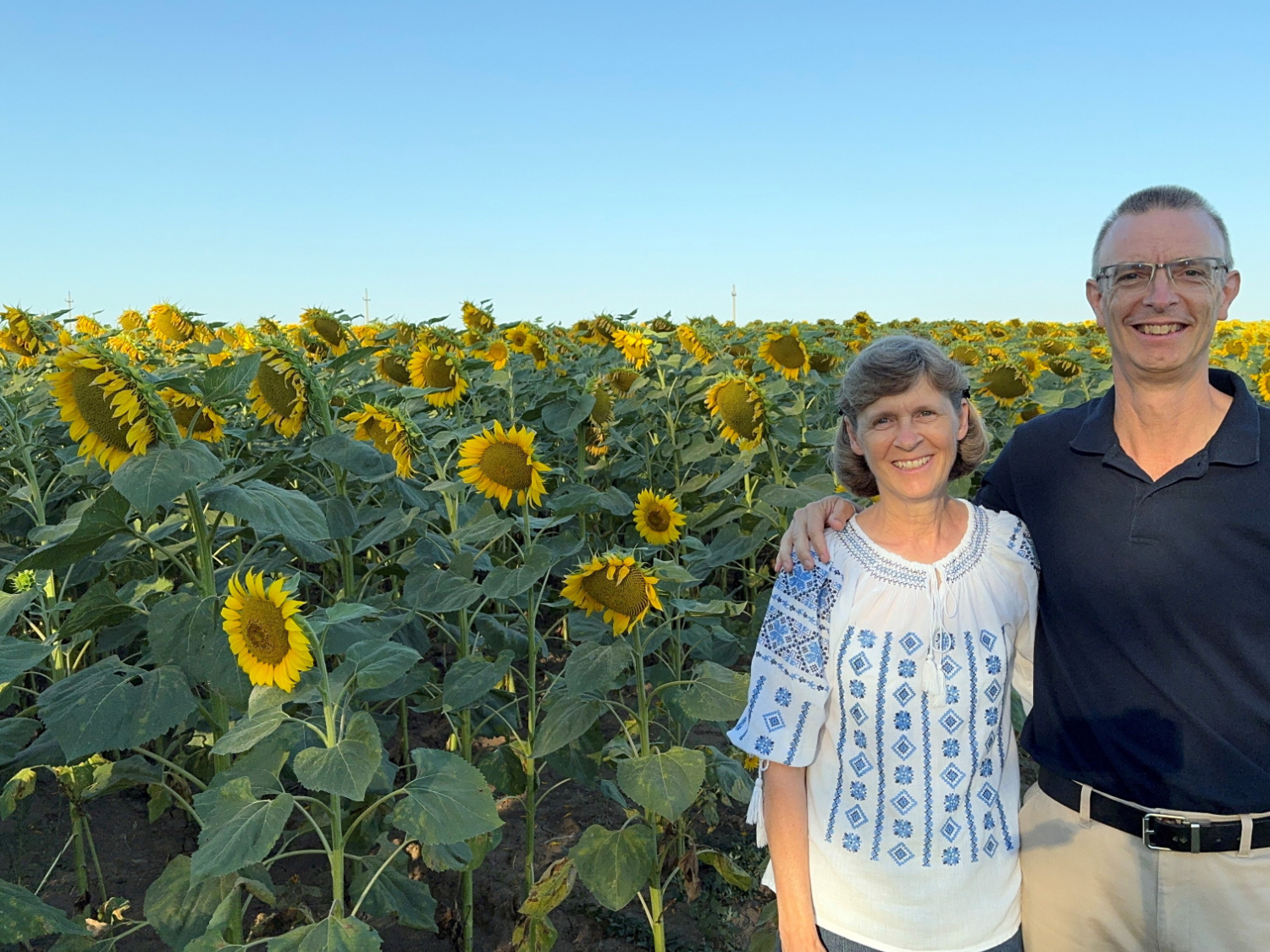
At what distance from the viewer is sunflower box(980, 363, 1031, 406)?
225 inches

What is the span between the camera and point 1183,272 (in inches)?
84.9

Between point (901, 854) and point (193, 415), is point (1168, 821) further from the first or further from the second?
point (193, 415)

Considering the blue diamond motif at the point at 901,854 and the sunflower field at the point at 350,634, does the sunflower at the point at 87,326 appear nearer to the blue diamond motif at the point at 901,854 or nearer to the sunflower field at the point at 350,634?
the sunflower field at the point at 350,634

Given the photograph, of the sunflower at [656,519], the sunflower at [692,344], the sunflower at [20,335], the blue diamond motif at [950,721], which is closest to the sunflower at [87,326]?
the sunflower at [20,335]

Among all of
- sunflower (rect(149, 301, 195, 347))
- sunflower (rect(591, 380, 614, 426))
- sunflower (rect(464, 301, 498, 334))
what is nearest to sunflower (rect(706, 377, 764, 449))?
sunflower (rect(591, 380, 614, 426))

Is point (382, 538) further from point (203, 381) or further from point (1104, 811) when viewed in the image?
point (1104, 811)

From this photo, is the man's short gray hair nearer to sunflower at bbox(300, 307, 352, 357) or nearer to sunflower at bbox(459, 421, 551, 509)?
sunflower at bbox(459, 421, 551, 509)

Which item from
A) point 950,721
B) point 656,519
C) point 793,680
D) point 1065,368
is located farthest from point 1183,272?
point 1065,368

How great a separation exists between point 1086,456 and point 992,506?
28 centimetres

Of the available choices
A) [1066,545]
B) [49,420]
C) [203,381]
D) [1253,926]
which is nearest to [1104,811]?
[1253,926]

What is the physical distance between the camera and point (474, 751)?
452cm

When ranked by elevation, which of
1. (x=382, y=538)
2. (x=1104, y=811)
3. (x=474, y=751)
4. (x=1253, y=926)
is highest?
(x=382, y=538)

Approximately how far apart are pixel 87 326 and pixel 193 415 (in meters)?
5.87

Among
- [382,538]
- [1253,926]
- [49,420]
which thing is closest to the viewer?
[1253,926]
